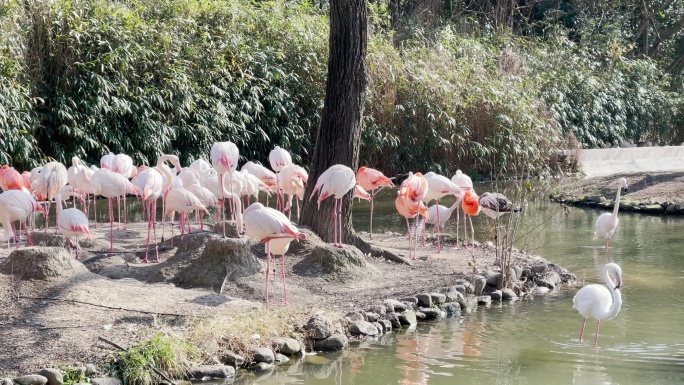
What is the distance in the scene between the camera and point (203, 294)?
22.2 ft

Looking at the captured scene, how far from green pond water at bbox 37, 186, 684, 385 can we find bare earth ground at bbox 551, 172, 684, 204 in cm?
651

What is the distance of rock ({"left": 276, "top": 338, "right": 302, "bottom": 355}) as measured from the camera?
19.3 feet

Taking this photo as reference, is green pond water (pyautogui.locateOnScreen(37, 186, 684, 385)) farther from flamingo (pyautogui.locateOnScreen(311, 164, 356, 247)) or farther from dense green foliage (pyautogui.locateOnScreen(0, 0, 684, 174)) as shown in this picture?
dense green foliage (pyautogui.locateOnScreen(0, 0, 684, 174))

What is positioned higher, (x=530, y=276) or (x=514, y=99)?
(x=514, y=99)

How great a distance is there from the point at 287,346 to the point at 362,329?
707 mm

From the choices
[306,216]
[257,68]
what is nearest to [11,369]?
[306,216]

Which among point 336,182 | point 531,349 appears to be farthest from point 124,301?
point 531,349

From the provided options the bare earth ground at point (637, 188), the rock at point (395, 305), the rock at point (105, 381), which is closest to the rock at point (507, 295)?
the rock at point (395, 305)

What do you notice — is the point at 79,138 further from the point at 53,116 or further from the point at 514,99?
the point at 514,99

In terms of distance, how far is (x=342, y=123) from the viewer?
880 cm

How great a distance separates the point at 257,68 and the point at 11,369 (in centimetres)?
1298

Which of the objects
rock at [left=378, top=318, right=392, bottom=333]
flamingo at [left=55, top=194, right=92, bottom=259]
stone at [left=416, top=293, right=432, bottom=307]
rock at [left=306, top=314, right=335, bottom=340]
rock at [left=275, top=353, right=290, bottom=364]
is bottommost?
rock at [left=275, top=353, right=290, bottom=364]

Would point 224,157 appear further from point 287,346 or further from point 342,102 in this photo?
point 287,346

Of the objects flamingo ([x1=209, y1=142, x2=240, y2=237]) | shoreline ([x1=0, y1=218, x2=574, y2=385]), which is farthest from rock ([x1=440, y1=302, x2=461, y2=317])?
flamingo ([x1=209, y1=142, x2=240, y2=237])
